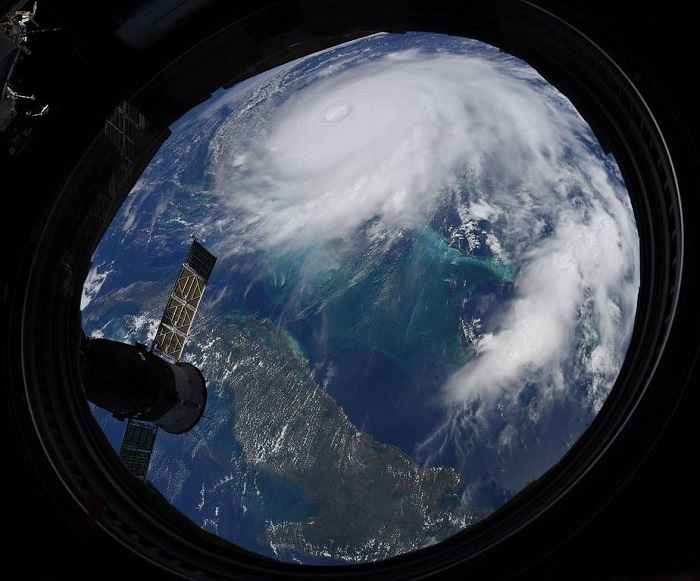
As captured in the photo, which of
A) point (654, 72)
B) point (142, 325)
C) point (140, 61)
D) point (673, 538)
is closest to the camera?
point (673, 538)

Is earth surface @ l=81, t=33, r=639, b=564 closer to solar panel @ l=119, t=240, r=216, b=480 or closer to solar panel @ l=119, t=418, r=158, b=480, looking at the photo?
solar panel @ l=119, t=240, r=216, b=480

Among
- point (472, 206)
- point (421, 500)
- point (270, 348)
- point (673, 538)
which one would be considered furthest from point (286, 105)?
point (673, 538)

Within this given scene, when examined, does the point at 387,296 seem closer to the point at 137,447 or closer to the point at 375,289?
the point at 375,289

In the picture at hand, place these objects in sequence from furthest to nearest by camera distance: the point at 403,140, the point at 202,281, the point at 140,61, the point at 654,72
Answer: the point at 403,140 < the point at 202,281 < the point at 140,61 < the point at 654,72

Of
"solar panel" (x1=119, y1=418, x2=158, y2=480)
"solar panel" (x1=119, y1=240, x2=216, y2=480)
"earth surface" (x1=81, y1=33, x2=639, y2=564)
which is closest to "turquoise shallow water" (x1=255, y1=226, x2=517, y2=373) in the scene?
"earth surface" (x1=81, y1=33, x2=639, y2=564)

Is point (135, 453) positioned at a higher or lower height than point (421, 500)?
higher

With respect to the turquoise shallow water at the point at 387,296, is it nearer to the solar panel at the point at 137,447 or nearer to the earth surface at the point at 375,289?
the earth surface at the point at 375,289

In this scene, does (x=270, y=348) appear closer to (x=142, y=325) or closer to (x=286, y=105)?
(x=142, y=325)
